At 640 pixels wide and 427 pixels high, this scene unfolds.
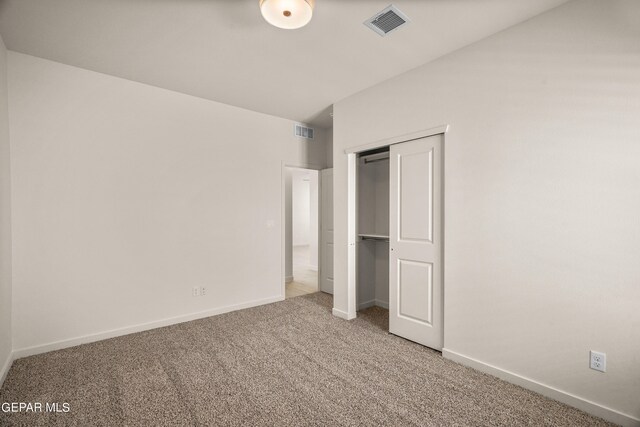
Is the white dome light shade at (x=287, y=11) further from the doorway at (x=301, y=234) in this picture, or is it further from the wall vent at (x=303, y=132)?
the doorway at (x=301, y=234)

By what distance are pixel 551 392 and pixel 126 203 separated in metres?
4.15

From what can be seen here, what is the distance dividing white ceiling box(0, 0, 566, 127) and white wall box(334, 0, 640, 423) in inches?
A: 13.6

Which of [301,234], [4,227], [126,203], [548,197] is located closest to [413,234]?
[548,197]

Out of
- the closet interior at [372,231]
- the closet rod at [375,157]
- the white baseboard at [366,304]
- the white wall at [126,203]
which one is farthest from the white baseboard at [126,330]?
the closet rod at [375,157]

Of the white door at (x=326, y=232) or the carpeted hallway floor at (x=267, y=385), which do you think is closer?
the carpeted hallway floor at (x=267, y=385)

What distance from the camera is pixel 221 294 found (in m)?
3.86

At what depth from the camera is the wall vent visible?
4672mm

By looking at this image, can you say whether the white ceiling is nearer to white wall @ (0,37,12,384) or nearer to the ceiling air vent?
the ceiling air vent

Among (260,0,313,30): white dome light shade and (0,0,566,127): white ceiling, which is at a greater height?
(0,0,566,127): white ceiling

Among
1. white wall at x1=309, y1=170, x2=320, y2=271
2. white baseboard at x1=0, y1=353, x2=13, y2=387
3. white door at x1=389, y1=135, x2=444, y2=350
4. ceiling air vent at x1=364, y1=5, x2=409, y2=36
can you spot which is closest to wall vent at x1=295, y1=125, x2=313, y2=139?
white door at x1=389, y1=135, x2=444, y2=350

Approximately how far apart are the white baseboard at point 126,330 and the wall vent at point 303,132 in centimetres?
263

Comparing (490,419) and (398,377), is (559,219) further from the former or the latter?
(398,377)

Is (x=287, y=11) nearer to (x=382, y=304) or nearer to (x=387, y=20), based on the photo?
(x=387, y=20)

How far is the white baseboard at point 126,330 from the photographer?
2674 millimetres
